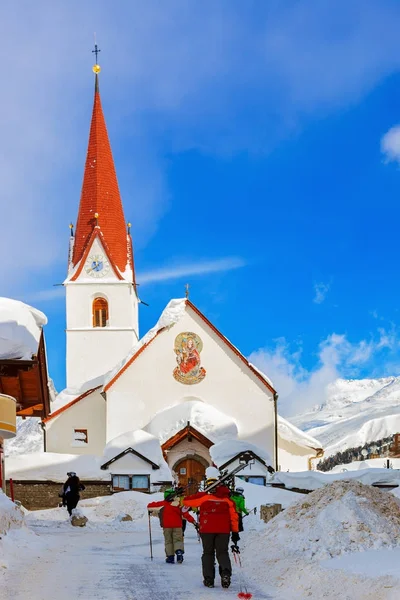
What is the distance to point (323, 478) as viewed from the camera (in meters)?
30.1

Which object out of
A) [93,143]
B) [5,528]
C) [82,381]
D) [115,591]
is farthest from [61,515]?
[93,143]

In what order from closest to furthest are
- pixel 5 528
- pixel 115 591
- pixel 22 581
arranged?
pixel 115 591, pixel 22 581, pixel 5 528

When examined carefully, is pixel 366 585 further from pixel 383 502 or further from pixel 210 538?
pixel 383 502

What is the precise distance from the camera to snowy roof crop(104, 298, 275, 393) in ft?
139

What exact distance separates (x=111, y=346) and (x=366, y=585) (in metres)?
46.2

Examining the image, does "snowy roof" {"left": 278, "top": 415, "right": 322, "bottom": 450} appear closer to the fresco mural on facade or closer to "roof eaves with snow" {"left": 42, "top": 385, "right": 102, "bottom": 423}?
the fresco mural on facade

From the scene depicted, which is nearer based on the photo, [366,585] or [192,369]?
[366,585]

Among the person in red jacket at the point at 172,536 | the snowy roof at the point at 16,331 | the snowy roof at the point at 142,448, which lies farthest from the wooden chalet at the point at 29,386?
the snowy roof at the point at 142,448

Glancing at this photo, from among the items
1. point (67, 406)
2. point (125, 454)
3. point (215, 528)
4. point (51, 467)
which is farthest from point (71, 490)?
point (67, 406)

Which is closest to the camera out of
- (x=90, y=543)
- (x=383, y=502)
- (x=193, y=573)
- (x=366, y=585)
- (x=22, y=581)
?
(x=366, y=585)

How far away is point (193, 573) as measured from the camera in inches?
459

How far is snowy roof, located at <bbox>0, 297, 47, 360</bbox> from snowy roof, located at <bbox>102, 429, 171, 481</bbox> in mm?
18694

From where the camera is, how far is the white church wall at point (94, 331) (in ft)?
178

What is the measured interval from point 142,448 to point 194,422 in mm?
3381
